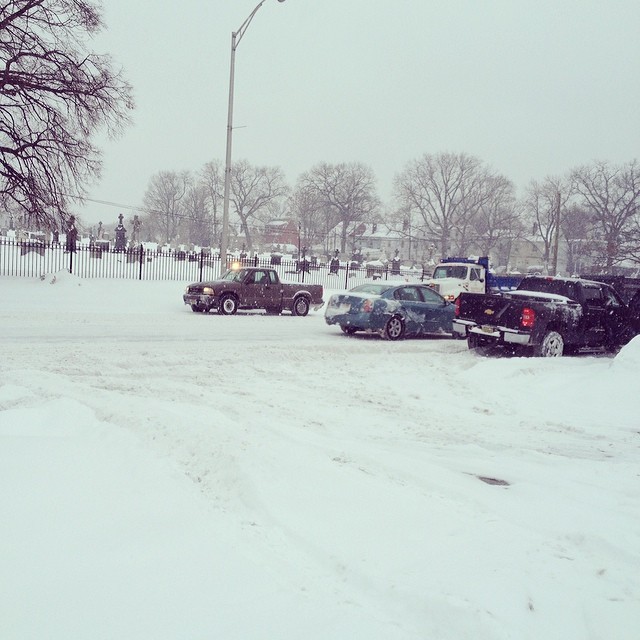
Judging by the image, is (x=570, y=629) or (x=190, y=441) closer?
(x=570, y=629)

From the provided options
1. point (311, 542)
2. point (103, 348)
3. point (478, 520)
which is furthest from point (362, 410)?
point (103, 348)

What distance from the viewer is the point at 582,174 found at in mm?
78250

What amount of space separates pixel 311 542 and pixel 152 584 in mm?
924

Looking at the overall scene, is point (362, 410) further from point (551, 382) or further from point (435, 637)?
point (435, 637)

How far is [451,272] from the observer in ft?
85.0

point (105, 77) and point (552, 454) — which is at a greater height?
point (105, 77)

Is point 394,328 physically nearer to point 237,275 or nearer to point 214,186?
point 237,275

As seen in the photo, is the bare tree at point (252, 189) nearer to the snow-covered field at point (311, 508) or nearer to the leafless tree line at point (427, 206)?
the leafless tree line at point (427, 206)

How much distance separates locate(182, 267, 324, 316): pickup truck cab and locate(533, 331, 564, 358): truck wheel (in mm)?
9983

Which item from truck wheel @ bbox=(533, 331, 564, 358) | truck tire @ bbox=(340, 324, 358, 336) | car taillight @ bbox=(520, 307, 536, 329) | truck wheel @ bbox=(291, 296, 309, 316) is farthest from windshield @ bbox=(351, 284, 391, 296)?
truck wheel @ bbox=(291, 296, 309, 316)

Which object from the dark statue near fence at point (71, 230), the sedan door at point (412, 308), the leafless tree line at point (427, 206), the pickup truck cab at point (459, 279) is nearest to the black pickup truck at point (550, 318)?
the sedan door at point (412, 308)

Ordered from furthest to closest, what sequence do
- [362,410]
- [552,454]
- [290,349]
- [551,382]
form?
1. [290,349]
2. [551,382]
3. [362,410]
4. [552,454]

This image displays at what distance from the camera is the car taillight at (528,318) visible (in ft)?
38.1

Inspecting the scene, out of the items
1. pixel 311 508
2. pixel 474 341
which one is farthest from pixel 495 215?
pixel 311 508
